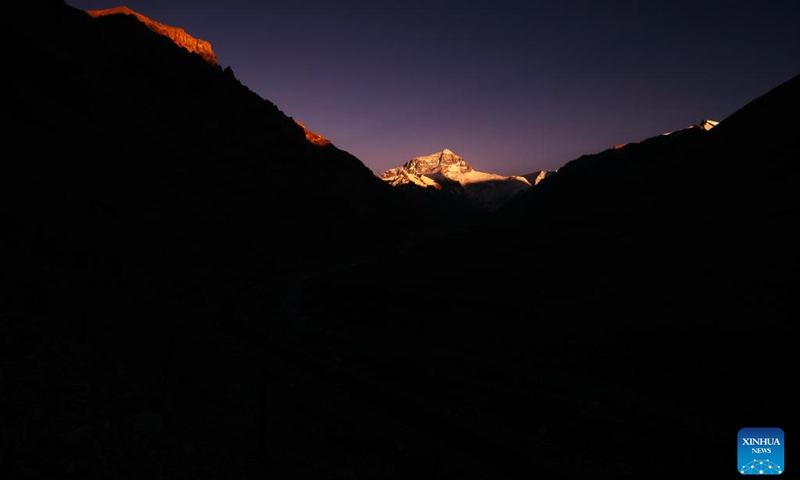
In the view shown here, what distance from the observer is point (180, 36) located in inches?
7205

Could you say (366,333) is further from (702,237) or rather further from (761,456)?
(702,237)

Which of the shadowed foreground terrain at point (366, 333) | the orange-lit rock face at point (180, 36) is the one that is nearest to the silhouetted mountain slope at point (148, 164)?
the shadowed foreground terrain at point (366, 333)

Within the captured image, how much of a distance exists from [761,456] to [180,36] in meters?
223

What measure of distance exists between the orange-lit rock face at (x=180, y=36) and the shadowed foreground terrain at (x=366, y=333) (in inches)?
4972

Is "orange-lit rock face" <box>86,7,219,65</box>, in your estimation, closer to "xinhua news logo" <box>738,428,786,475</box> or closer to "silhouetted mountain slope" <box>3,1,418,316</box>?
"silhouetted mountain slope" <box>3,1,418,316</box>

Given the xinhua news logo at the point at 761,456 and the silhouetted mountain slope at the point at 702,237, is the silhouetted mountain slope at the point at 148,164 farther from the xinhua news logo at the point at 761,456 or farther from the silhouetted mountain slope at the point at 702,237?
the silhouetted mountain slope at the point at 702,237

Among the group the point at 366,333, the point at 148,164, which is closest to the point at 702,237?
the point at 366,333

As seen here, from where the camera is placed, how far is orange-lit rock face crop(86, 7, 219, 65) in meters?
178

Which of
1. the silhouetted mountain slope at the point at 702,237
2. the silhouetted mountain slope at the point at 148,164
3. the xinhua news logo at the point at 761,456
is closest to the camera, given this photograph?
the xinhua news logo at the point at 761,456

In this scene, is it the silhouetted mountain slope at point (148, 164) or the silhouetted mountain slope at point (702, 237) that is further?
the silhouetted mountain slope at point (148, 164)

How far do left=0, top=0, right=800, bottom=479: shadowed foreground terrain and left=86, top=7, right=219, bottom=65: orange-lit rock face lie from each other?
126 metres

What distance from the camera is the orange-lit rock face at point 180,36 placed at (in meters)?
178

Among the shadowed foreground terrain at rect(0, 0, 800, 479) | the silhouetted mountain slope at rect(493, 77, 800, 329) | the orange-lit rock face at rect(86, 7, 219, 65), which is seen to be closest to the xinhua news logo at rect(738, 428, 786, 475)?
the shadowed foreground terrain at rect(0, 0, 800, 479)

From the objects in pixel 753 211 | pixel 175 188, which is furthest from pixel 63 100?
pixel 753 211
